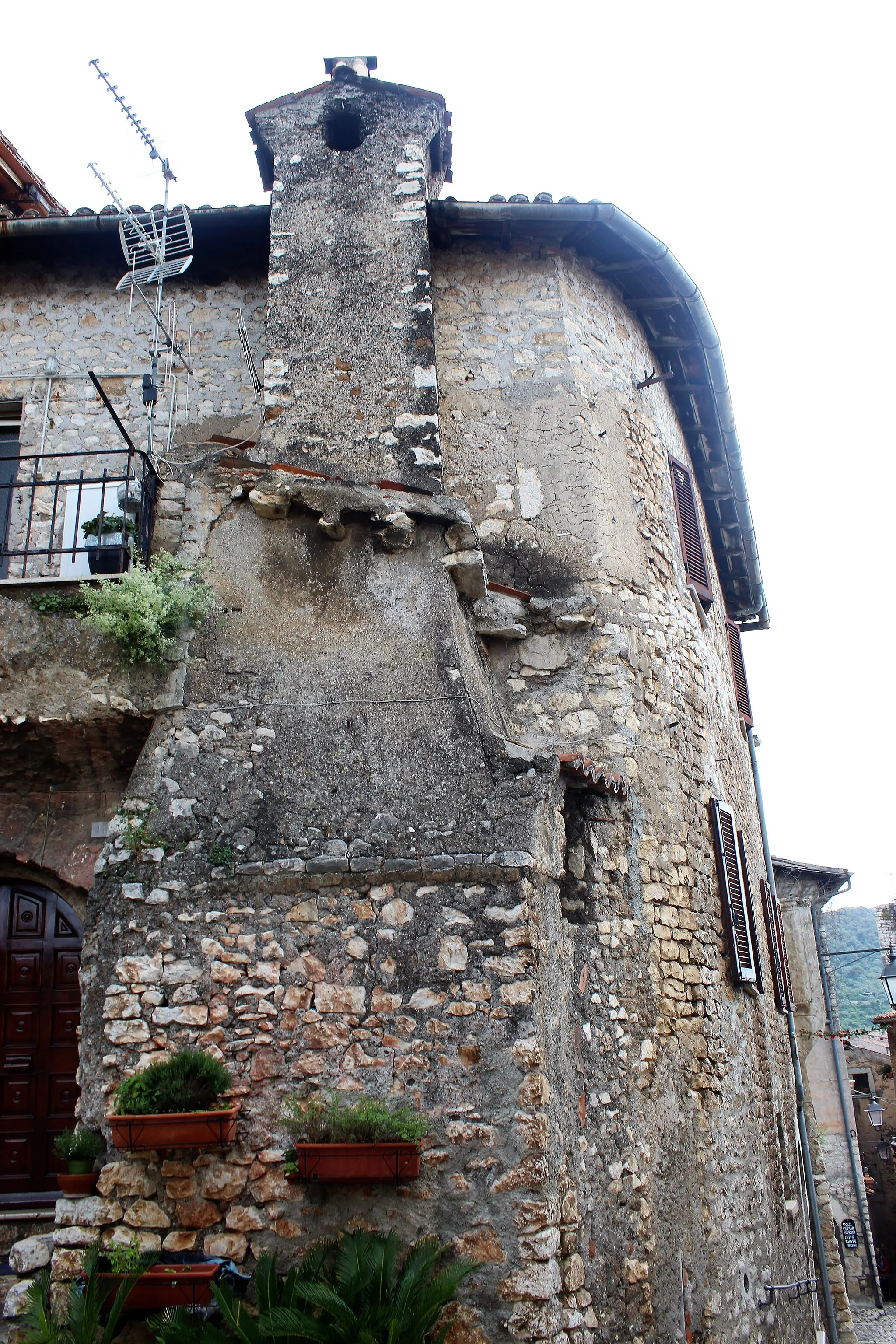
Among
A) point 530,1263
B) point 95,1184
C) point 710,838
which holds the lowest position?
point 530,1263

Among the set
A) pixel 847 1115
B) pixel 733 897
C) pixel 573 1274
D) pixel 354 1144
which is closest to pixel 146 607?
pixel 354 1144

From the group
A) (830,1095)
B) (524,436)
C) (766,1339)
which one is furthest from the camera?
(830,1095)

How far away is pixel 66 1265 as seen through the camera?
16.0ft

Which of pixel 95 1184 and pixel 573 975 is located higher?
pixel 573 975

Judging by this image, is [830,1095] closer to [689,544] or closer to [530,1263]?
[689,544]

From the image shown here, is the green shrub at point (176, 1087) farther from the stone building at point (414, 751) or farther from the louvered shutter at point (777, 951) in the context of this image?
the louvered shutter at point (777, 951)

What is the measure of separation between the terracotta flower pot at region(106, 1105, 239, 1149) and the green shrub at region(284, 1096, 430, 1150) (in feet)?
1.14

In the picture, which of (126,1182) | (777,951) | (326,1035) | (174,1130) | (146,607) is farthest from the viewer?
(777,951)

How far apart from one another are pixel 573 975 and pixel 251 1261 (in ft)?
7.33

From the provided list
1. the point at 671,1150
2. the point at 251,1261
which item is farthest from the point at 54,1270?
the point at 671,1150

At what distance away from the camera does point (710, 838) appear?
8.00 meters

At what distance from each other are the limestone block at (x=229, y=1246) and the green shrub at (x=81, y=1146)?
706 millimetres

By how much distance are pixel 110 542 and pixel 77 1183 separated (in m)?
3.88

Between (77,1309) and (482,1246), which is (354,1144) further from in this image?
(77,1309)
